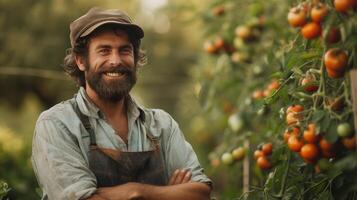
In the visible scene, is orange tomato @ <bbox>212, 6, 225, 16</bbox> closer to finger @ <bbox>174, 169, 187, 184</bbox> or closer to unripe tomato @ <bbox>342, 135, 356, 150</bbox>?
finger @ <bbox>174, 169, 187, 184</bbox>

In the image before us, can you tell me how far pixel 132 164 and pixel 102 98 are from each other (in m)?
0.35

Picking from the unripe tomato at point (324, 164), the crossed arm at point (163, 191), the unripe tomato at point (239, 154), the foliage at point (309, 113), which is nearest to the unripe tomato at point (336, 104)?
the foliage at point (309, 113)

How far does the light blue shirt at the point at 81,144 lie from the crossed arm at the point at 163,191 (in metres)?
0.05


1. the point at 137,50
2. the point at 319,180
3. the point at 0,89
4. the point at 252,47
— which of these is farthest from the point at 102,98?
the point at 0,89

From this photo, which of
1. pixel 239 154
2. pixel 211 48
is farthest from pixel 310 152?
pixel 211 48

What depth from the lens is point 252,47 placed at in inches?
220

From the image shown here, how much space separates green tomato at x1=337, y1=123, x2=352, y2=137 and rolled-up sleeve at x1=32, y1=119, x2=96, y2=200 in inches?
39.1

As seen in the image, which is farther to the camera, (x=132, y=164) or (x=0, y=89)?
(x=0, y=89)

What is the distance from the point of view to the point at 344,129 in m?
2.78

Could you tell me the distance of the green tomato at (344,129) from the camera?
2.78 m

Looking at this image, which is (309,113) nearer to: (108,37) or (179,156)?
(179,156)

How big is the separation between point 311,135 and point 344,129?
5.6 inches

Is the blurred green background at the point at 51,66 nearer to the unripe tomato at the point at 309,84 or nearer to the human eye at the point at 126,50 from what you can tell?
the human eye at the point at 126,50

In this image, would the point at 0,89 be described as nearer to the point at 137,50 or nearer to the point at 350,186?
the point at 137,50
